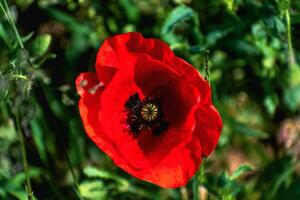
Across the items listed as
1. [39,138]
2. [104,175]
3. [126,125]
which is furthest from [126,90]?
[39,138]

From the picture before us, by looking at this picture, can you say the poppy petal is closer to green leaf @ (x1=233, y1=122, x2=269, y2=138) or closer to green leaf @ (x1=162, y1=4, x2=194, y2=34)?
green leaf @ (x1=162, y1=4, x2=194, y2=34)

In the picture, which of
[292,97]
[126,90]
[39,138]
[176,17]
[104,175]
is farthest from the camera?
[292,97]

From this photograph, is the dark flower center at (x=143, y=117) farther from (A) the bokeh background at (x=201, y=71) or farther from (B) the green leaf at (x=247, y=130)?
Result: (B) the green leaf at (x=247, y=130)

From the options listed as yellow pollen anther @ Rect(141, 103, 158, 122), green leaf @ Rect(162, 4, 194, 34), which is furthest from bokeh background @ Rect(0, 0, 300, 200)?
yellow pollen anther @ Rect(141, 103, 158, 122)

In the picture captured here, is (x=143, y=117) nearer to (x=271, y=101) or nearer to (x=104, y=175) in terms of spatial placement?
(x=104, y=175)

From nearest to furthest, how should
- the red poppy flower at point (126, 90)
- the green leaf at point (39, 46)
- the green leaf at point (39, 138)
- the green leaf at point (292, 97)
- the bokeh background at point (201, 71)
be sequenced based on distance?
the red poppy flower at point (126, 90) < the green leaf at point (39, 46) < the bokeh background at point (201, 71) < the green leaf at point (39, 138) < the green leaf at point (292, 97)

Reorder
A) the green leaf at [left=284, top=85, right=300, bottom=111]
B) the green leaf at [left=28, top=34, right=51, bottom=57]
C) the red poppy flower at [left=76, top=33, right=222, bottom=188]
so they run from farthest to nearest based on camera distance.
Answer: the green leaf at [left=284, top=85, right=300, bottom=111] < the green leaf at [left=28, top=34, right=51, bottom=57] < the red poppy flower at [left=76, top=33, right=222, bottom=188]

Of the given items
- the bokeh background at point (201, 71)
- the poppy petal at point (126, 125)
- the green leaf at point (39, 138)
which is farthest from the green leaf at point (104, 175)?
the poppy petal at point (126, 125)
